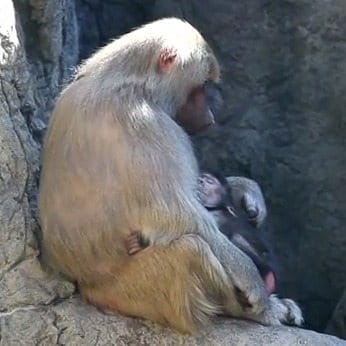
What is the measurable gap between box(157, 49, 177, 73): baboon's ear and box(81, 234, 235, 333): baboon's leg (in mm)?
719

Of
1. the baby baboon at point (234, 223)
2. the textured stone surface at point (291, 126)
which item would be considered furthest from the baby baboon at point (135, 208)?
the textured stone surface at point (291, 126)

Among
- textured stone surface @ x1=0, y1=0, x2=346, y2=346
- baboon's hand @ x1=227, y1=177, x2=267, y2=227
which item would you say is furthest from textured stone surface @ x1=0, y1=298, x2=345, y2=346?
textured stone surface @ x1=0, y1=0, x2=346, y2=346

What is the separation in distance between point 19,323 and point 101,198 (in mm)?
562

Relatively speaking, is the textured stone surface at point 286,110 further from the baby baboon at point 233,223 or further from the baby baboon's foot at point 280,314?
the baby baboon's foot at point 280,314

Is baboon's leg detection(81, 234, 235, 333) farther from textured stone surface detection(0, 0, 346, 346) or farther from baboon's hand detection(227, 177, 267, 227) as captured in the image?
textured stone surface detection(0, 0, 346, 346)

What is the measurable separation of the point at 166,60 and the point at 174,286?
0.91m

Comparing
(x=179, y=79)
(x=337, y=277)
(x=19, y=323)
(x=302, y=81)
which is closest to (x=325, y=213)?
(x=337, y=277)

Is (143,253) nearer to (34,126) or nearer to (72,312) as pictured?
(72,312)

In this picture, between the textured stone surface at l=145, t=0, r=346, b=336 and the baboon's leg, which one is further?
the textured stone surface at l=145, t=0, r=346, b=336

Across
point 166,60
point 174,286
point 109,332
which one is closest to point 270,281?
point 174,286

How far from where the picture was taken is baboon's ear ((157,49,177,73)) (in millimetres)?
4160

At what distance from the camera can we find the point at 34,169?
4.33 m

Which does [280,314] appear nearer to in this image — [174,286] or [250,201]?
[174,286]

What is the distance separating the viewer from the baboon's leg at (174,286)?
3.86m
